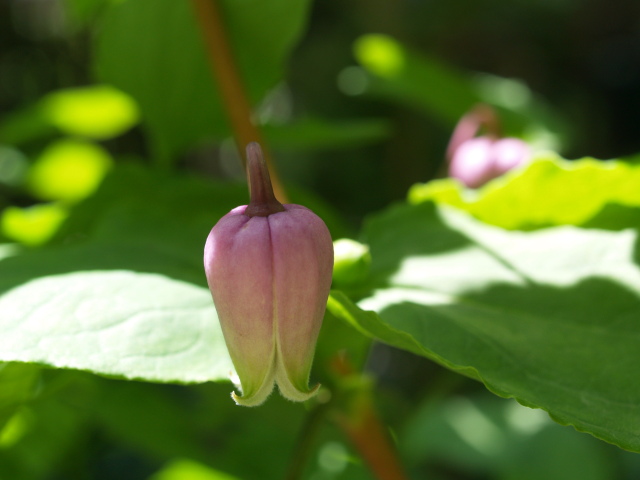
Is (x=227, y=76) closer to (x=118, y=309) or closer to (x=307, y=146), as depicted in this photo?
(x=118, y=309)

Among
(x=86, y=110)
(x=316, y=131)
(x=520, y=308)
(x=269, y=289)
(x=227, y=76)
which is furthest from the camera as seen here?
(x=86, y=110)

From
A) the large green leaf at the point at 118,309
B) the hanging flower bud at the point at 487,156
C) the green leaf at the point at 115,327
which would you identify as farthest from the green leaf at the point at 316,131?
the green leaf at the point at 115,327

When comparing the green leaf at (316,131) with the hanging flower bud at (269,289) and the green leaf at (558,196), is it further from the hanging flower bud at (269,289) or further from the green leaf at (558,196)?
the hanging flower bud at (269,289)

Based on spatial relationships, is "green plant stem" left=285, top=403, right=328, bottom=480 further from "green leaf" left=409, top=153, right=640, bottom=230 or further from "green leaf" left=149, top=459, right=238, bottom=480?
"green leaf" left=149, top=459, right=238, bottom=480

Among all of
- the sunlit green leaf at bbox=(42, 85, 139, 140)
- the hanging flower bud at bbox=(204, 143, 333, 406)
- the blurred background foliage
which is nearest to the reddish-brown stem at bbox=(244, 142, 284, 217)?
the hanging flower bud at bbox=(204, 143, 333, 406)

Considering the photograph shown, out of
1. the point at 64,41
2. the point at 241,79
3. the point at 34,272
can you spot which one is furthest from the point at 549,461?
the point at 64,41

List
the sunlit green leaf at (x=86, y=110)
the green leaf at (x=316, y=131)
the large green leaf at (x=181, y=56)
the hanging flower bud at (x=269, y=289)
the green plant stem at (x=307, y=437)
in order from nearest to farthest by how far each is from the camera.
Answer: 1. the hanging flower bud at (x=269, y=289)
2. the green plant stem at (x=307, y=437)
3. the large green leaf at (x=181, y=56)
4. the green leaf at (x=316, y=131)
5. the sunlit green leaf at (x=86, y=110)

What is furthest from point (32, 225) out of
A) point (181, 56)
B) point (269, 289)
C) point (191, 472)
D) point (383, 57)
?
point (383, 57)
